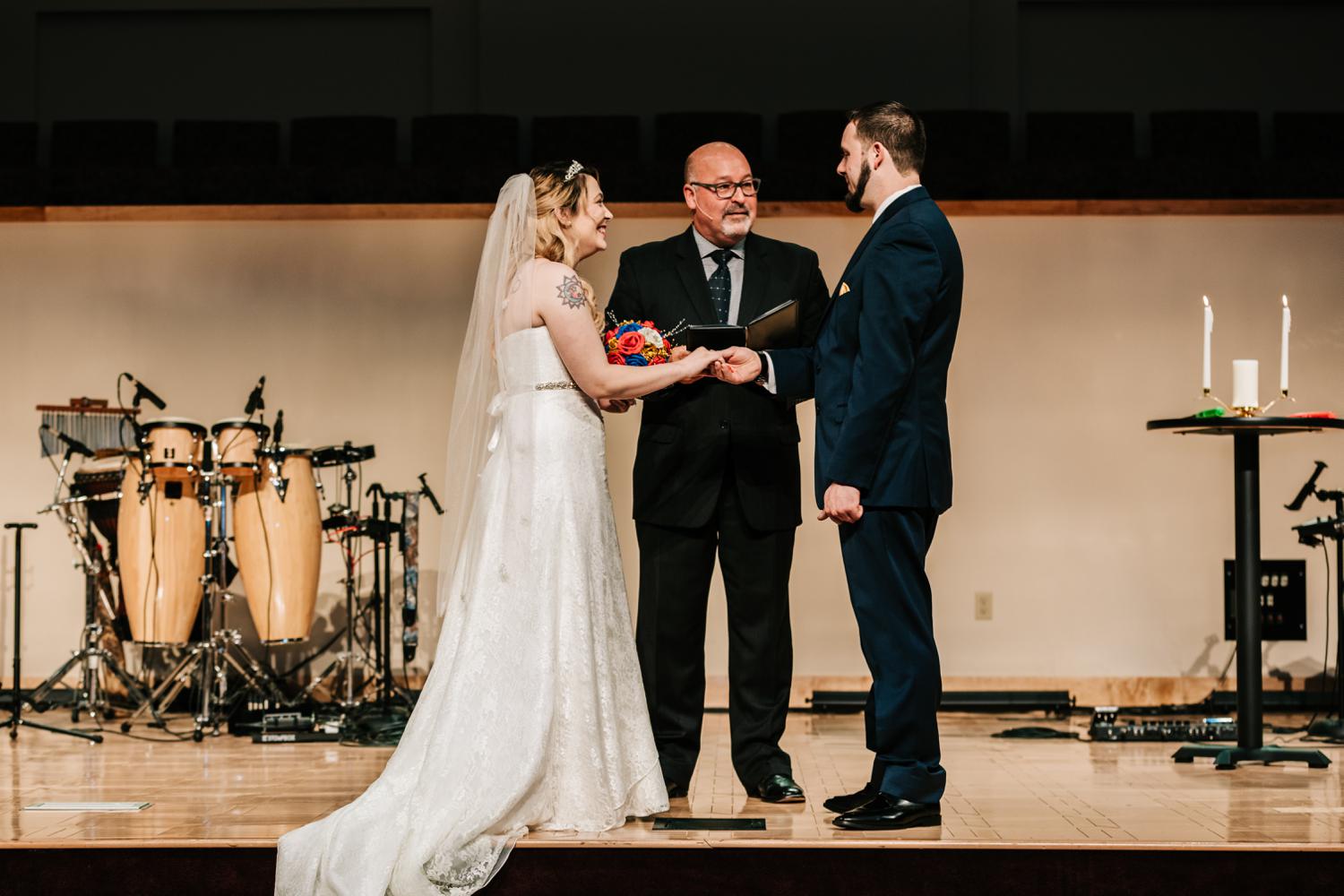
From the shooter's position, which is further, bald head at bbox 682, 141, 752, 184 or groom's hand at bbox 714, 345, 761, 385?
bald head at bbox 682, 141, 752, 184

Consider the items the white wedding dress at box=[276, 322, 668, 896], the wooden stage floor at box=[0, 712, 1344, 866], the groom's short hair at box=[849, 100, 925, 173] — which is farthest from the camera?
the groom's short hair at box=[849, 100, 925, 173]

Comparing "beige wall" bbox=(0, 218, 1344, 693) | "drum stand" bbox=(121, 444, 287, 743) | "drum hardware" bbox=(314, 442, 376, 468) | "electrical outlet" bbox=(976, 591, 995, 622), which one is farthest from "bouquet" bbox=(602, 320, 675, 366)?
"electrical outlet" bbox=(976, 591, 995, 622)

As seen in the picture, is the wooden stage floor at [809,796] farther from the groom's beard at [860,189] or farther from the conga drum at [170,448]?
the groom's beard at [860,189]

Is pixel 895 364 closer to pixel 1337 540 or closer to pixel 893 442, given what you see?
pixel 893 442

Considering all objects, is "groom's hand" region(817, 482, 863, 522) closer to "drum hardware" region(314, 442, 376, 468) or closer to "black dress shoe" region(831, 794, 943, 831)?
"black dress shoe" region(831, 794, 943, 831)

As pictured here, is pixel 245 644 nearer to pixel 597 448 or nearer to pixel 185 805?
pixel 185 805

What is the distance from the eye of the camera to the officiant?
348 cm

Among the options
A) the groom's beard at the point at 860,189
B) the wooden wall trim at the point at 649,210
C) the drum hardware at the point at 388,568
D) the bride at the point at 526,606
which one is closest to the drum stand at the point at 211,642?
the drum hardware at the point at 388,568

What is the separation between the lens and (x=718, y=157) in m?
3.46

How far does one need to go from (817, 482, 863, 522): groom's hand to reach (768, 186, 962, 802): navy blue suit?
0.02 m

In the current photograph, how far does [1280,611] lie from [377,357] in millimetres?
4811

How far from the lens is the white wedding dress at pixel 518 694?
2811 mm

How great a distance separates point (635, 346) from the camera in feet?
10.9

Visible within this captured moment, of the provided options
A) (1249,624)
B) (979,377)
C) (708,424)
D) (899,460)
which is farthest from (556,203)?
(979,377)
